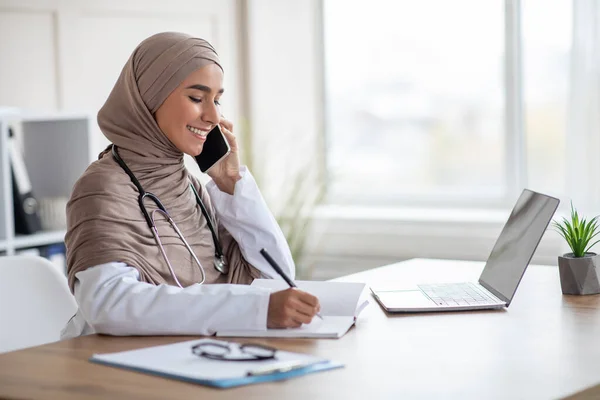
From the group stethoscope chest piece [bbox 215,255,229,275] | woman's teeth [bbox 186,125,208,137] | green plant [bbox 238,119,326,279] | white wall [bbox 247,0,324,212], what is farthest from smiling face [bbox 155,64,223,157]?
white wall [bbox 247,0,324,212]

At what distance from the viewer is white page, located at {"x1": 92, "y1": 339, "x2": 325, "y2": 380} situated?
1483mm

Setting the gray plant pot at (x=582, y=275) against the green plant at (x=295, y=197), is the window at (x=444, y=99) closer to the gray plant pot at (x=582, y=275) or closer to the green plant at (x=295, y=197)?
the green plant at (x=295, y=197)

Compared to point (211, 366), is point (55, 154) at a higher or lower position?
higher

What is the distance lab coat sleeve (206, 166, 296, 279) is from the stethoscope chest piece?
53mm

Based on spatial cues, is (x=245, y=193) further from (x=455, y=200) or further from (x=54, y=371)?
(x=455, y=200)

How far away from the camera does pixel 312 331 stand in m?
1.77

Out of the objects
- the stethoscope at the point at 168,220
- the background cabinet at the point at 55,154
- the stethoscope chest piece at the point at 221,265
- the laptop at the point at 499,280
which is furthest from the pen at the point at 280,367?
the background cabinet at the point at 55,154

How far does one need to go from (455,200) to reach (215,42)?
1.30 meters

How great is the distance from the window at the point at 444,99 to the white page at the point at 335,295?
7.38 ft

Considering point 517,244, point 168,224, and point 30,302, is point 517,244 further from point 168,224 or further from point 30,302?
point 30,302

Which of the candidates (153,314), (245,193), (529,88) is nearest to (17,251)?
(245,193)

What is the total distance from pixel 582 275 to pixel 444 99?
7.67 ft

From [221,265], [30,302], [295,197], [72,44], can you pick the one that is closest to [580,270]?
[221,265]

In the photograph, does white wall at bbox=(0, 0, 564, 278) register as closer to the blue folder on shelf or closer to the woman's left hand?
the woman's left hand
